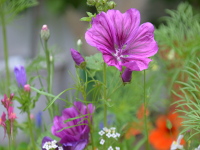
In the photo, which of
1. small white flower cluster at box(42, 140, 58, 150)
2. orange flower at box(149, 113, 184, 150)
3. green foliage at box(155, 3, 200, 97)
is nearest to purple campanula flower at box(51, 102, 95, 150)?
small white flower cluster at box(42, 140, 58, 150)

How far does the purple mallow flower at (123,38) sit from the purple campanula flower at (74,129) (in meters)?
0.07

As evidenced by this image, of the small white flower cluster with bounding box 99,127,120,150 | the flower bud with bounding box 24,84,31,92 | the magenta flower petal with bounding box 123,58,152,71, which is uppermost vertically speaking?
the magenta flower petal with bounding box 123,58,152,71

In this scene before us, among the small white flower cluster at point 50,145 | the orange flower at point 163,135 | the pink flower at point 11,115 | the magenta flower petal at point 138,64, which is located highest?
the magenta flower petal at point 138,64

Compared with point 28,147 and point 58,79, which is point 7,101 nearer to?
point 28,147

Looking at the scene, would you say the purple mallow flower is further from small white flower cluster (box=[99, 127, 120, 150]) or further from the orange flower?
the orange flower

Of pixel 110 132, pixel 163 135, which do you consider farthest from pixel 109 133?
pixel 163 135

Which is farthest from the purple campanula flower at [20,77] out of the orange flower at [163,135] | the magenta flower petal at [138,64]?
the orange flower at [163,135]

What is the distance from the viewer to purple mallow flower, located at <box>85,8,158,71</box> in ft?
1.35

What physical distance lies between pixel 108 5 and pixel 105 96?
9 cm

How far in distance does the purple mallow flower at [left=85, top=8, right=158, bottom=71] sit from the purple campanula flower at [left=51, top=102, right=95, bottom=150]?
7cm

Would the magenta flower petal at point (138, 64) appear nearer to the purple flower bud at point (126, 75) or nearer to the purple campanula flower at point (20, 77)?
the purple flower bud at point (126, 75)

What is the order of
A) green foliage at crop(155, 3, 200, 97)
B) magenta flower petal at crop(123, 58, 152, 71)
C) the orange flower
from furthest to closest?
the orange flower < green foliage at crop(155, 3, 200, 97) < magenta flower petal at crop(123, 58, 152, 71)

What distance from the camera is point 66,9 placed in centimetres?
181

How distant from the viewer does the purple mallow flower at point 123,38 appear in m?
0.41
